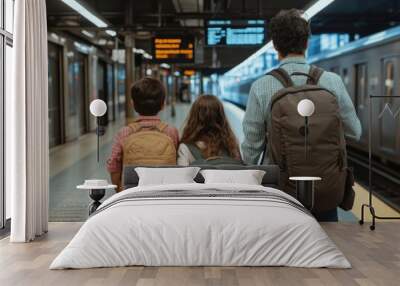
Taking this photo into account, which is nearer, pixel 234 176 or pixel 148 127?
pixel 234 176

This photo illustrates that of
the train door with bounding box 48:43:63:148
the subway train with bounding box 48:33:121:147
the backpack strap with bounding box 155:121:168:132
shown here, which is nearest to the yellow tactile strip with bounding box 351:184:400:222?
the backpack strap with bounding box 155:121:168:132

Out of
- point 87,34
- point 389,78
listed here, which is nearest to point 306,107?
point 389,78

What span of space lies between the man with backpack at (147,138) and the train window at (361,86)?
30.1ft

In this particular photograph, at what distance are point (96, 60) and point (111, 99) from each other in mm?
4402

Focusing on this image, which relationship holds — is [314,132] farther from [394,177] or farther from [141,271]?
[394,177]

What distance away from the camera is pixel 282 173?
15.6ft

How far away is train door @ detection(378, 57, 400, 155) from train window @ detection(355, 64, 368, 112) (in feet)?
4.11

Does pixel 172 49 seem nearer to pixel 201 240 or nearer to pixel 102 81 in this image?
pixel 102 81

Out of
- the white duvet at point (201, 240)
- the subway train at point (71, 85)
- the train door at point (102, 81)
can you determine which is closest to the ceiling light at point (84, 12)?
the subway train at point (71, 85)

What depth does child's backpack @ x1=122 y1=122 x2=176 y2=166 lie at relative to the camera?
5.41 m

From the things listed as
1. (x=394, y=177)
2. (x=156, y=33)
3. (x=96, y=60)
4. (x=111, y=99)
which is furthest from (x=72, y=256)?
(x=111, y=99)

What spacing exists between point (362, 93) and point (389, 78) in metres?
2.39

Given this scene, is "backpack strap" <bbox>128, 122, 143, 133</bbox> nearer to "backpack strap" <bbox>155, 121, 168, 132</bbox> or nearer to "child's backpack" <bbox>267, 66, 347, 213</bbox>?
"backpack strap" <bbox>155, 121, 168, 132</bbox>

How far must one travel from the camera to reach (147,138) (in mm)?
5422
